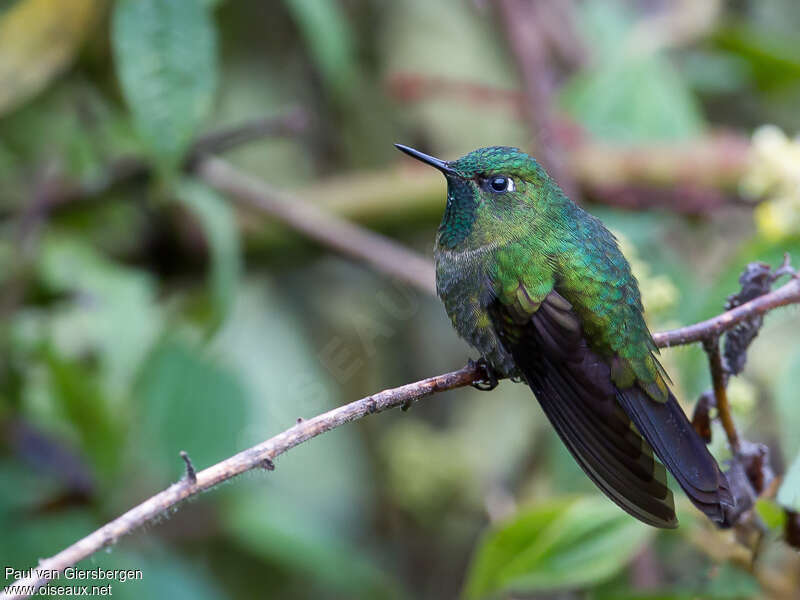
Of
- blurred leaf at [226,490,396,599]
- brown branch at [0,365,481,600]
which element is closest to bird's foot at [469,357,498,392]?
brown branch at [0,365,481,600]

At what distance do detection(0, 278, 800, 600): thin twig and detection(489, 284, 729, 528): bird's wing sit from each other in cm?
18

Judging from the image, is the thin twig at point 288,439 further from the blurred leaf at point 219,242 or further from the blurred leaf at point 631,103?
the blurred leaf at point 631,103

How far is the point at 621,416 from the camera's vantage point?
1841 millimetres

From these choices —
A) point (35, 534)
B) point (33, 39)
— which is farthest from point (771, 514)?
point (33, 39)

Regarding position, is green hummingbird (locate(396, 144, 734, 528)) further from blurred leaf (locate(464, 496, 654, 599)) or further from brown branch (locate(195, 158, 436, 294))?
brown branch (locate(195, 158, 436, 294))

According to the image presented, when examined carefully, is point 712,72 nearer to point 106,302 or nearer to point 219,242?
point 219,242

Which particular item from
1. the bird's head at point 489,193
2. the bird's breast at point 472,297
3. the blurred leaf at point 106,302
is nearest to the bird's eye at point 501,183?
the bird's head at point 489,193

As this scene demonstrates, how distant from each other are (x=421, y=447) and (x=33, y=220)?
1670 millimetres

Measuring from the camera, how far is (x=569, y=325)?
1.95 meters

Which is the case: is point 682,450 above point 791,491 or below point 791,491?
below

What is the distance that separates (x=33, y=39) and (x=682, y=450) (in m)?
2.05

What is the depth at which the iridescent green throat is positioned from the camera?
→ 2.26 metres

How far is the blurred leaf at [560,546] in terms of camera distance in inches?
81.4

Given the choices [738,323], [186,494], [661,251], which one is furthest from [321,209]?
[186,494]
